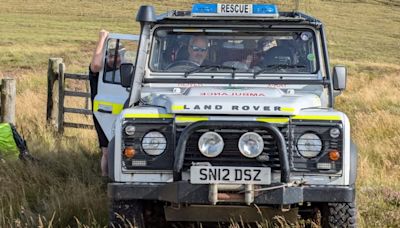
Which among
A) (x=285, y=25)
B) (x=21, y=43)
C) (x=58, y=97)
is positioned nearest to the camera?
(x=285, y=25)

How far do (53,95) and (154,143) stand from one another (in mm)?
6360

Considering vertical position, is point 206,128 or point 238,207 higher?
point 206,128

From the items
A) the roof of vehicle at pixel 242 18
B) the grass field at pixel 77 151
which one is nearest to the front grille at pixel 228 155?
the grass field at pixel 77 151

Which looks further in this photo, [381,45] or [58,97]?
[381,45]

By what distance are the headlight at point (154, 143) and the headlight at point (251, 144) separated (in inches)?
21.5

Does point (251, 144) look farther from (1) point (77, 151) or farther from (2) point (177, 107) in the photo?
(1) point (77, 151)

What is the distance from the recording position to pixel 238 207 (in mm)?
4969

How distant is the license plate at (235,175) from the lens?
4.72 m

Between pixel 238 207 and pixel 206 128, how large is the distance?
24.7 inches

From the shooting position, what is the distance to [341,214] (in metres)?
5.00

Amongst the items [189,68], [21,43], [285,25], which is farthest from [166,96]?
[21,43]

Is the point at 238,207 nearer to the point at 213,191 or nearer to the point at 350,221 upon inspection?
the point at 213,191

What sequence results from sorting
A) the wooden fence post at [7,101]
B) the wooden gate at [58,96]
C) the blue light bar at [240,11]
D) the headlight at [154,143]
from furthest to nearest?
the wooden gate at [58,96]
the wooden fence post at [7,101]
the blue light bar at [240,11]
the headlight at [154,143]

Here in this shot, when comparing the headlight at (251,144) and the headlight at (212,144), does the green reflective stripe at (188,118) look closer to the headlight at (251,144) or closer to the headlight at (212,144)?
the headlight at (212,144)
